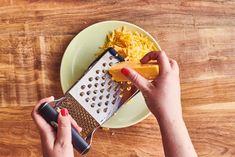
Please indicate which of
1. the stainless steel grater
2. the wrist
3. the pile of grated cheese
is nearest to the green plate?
the pile of grated cheese

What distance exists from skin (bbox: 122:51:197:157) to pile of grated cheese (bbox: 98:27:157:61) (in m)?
0.16

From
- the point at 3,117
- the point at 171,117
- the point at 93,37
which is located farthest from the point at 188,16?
the point at 3,117

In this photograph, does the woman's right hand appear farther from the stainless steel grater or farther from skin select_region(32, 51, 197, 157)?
the stainless steel grater

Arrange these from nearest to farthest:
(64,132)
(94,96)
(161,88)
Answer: (64,132) → (161,88) → (94,96)

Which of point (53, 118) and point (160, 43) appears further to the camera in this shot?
point (160, 43)

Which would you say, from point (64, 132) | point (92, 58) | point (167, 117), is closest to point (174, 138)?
point (167, 117)

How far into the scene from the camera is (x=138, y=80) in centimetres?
92

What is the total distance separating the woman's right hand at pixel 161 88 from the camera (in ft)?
3.03

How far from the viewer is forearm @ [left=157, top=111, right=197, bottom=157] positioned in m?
0.91

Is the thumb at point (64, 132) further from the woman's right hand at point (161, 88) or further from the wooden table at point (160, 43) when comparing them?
the wooden table at point (160, 43)

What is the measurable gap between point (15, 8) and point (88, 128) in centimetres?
46

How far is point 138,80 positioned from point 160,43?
0.36 metres

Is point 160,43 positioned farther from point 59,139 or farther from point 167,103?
point 59,139

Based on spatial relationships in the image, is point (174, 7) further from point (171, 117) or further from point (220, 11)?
point (171, 117)
